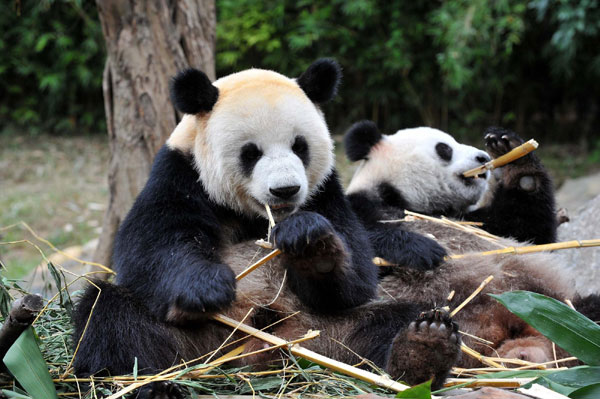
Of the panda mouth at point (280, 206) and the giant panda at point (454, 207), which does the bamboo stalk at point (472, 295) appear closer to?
the giant panda at point (454, 207)

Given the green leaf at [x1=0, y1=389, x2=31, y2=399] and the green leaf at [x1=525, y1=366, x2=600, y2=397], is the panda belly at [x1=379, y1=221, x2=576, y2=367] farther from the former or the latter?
the green leaf at [x1=0, y1=389, x2=31, y2=399]

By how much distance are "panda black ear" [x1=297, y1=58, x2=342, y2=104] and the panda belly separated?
1.00 metres

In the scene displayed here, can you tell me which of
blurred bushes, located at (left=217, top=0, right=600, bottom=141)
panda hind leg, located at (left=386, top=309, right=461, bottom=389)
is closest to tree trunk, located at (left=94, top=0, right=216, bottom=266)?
Result: panda hind leg, located at (left=386, top=309, right=461, bottom=389)

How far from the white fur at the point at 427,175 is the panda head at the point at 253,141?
1.10m

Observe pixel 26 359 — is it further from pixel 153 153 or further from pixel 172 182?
pixel 153 153

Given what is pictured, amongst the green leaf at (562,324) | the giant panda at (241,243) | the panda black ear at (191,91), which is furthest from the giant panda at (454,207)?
the panda black ear at (191,91)

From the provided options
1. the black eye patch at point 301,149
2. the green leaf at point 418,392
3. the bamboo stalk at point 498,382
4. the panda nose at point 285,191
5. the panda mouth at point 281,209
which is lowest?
the bamboo stalk at point 498,382

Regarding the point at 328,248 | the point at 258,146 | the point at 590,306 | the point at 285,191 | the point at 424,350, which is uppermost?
the point at 258,146

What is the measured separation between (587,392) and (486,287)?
41.6 inches

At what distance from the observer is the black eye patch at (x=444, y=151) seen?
13.2 feet

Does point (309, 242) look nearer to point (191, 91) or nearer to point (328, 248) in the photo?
point (328, 248)

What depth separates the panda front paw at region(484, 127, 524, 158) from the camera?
12.9 ft

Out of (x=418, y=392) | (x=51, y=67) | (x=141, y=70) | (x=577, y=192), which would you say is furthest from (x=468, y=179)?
(x=51, y=67)

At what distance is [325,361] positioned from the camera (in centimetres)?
247
